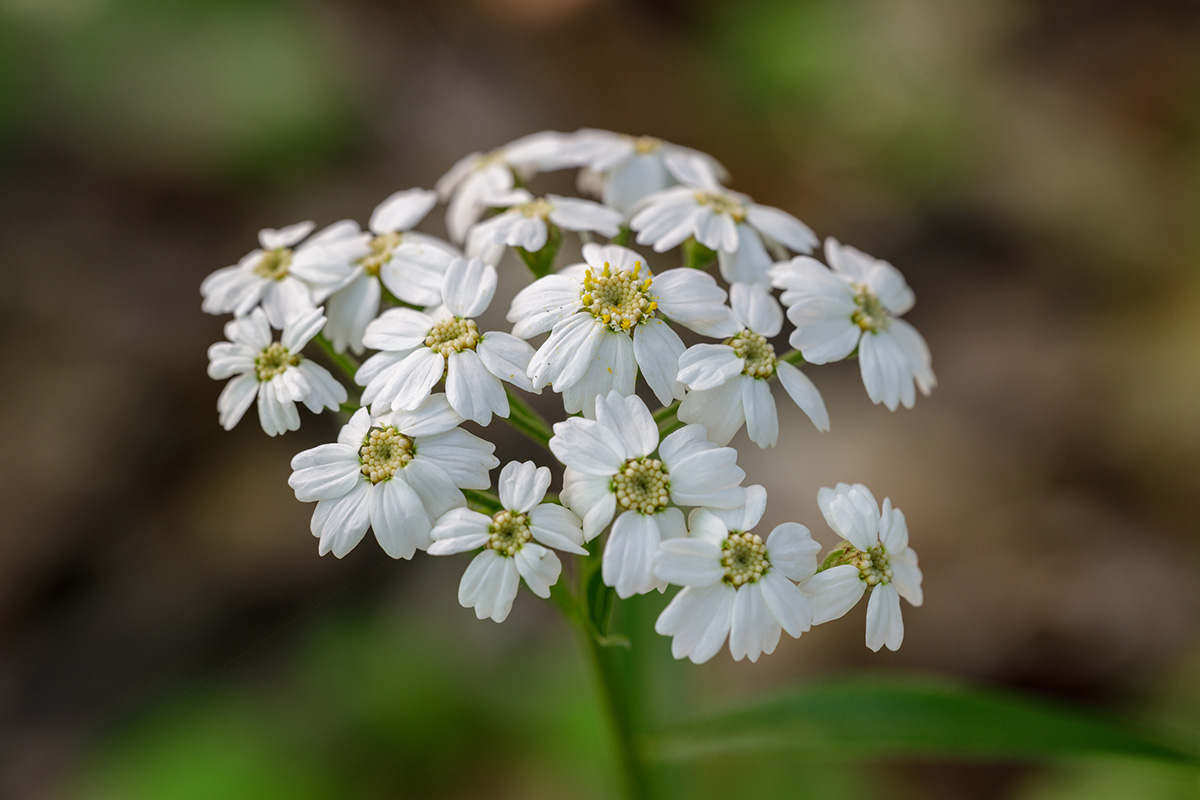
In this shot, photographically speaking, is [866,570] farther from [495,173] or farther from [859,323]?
[495,173]

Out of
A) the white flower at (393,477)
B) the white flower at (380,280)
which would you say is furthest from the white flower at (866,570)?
the white flower at (380,280)

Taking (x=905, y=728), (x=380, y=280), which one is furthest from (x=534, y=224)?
(x=905, y=728)

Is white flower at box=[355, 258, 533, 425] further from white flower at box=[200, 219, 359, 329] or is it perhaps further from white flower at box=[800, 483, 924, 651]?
white flower at box=[800, 483, 924, 651]

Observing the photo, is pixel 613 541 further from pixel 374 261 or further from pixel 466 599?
pixel 374 261

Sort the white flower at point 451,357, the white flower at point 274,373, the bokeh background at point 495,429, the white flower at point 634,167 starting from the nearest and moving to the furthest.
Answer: the white flower at point 451,357
the white flower at point 274,373
the white flower at point 634,167
the bokeh background at point 495,429

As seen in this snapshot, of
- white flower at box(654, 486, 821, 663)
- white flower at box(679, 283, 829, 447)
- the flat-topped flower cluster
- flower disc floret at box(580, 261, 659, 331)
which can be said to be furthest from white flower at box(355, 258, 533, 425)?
white flower at box(654, 486, 821, 663)

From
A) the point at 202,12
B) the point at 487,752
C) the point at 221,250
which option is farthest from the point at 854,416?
the point at 202,12

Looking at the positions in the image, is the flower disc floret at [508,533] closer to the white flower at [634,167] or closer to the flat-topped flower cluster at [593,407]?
the flat-topped flower cluster at [593,407]
